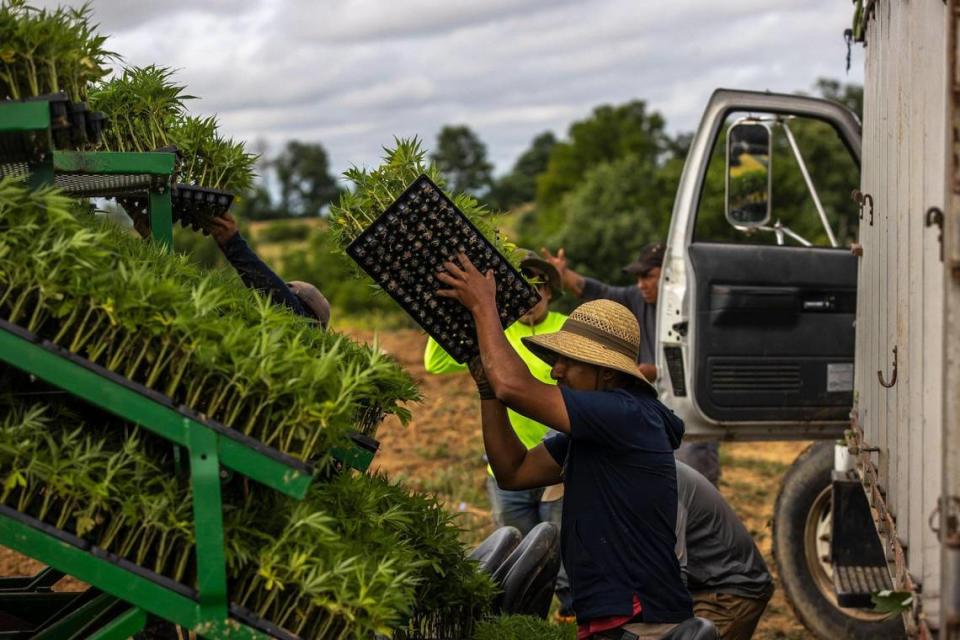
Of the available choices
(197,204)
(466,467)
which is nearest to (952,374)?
(197,204)

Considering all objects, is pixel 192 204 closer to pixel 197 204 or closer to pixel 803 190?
pixel 197 204

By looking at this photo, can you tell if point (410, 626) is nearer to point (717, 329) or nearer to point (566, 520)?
point (566, 520)

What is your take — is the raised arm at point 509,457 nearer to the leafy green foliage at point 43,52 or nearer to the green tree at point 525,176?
the leafy green foliage at point 43,52

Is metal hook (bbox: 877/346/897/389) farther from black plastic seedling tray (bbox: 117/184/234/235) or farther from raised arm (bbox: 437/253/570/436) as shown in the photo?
black plastic seedling tray (bbox: 117/184/234/235)

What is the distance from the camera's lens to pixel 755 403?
761 centimetres

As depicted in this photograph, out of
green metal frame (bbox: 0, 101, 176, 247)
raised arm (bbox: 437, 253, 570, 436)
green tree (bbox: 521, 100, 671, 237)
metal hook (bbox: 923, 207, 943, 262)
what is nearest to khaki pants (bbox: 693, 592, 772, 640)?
raised arm (bbox: 437, 253, 570, 436)

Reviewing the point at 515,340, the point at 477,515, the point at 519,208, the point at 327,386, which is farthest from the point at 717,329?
the point at 519,208

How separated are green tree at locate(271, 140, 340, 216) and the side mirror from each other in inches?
1843

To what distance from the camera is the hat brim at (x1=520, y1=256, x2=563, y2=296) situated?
6939mm

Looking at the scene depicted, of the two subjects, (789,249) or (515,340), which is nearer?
(515,340)

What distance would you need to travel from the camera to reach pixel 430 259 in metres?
4.03

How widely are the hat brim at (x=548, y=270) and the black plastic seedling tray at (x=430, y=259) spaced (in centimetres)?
271

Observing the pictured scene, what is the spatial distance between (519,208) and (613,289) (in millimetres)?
41265

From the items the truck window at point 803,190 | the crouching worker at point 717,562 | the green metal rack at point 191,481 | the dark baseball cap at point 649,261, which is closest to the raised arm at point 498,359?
the green metal rack at point 191,481
